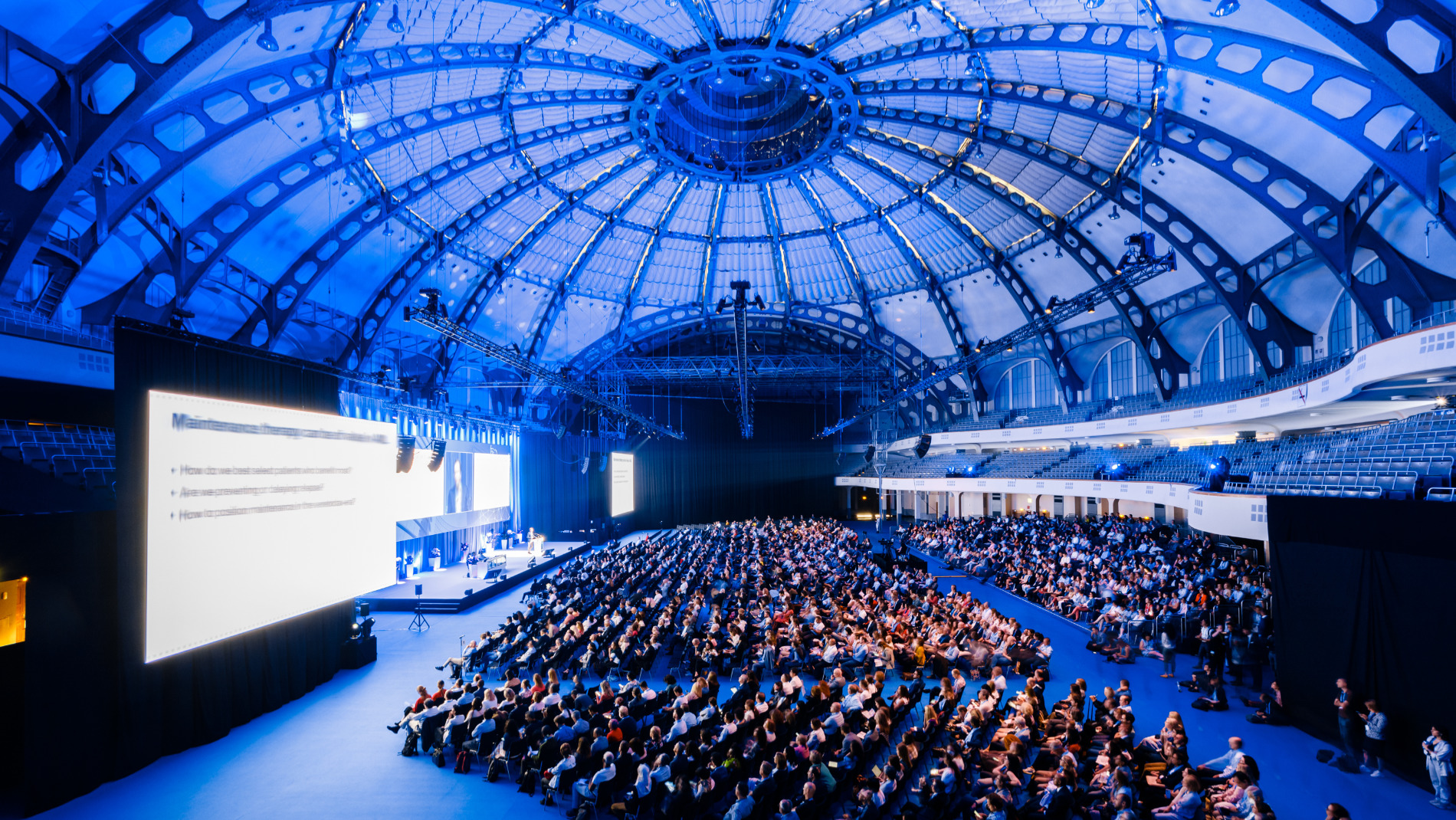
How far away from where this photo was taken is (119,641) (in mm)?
10008

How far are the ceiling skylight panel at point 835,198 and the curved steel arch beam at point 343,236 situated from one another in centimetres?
820

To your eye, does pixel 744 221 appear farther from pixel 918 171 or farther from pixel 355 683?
pixel 355 683

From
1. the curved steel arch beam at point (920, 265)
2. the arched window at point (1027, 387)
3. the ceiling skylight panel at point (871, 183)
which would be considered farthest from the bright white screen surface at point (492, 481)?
the arched window at point (1027, 387)

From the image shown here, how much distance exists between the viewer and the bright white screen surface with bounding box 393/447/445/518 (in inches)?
1002

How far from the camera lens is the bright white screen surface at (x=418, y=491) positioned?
1002 inches

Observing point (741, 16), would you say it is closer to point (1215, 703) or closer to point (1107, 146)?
point (1107, 146)

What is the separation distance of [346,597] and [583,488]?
94.0 ft

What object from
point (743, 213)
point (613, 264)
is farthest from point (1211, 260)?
point (613, 264)

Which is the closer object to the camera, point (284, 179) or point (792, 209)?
point (284, 179)

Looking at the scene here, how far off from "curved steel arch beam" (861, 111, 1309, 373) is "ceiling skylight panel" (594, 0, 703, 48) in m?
10.9

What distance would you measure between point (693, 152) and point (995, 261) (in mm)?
14742

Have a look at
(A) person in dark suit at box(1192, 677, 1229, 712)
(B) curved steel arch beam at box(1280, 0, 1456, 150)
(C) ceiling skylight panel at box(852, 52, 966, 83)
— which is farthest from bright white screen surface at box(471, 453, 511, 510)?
(B) curved steel arch beam at box(1280, 0, 1456, 150)

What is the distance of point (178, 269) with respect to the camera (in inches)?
655

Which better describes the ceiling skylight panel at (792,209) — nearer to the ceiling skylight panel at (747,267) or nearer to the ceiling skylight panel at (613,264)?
the ceiling skylight panel at (747,267)
